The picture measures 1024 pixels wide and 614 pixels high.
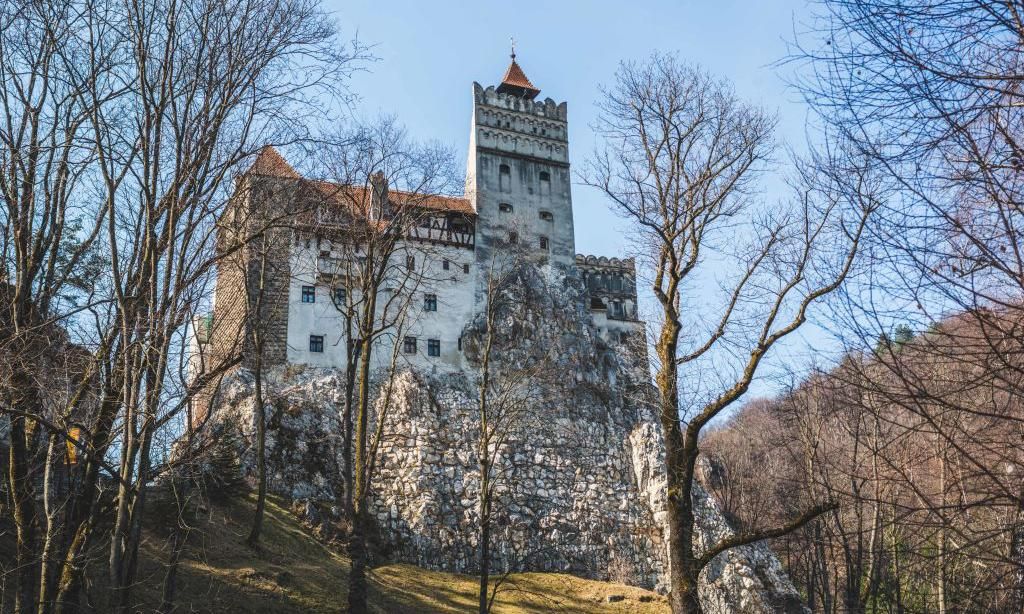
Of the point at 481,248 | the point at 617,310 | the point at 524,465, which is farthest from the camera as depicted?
the point at 617,310

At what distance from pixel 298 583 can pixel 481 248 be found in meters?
25.1

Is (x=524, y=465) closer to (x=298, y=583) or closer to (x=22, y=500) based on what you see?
(x=298, y=583)

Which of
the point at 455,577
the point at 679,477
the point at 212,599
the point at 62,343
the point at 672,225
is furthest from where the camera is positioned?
the point at 455,577

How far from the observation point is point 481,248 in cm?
4394

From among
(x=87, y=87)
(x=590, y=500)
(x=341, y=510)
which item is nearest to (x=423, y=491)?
(x=341, y=510)

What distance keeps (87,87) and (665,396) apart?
835 cm

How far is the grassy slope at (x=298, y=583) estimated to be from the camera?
62.1ft

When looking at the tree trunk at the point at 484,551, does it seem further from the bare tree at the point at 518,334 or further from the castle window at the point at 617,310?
the castle window at the point at 617,310

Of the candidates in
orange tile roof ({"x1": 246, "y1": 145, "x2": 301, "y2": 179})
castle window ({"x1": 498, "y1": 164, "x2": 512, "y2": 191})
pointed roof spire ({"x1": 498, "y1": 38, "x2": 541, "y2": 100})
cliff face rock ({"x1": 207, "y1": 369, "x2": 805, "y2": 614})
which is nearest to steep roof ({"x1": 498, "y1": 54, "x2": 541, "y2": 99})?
pointed roof spire ({"x1": 498, "y1": 38, "x2": 541, "y2": 100})

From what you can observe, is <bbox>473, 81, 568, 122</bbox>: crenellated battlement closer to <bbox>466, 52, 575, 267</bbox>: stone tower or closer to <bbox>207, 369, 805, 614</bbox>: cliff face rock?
<bbox>466, 52, 575, 267</bbox>: stone tower

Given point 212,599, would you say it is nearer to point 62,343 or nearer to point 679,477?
point 62,343

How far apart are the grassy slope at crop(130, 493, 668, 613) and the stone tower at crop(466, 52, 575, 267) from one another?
18785mm

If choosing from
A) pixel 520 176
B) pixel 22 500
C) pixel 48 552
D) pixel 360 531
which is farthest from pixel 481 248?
pixel 48 552

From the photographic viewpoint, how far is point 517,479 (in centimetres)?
3594
